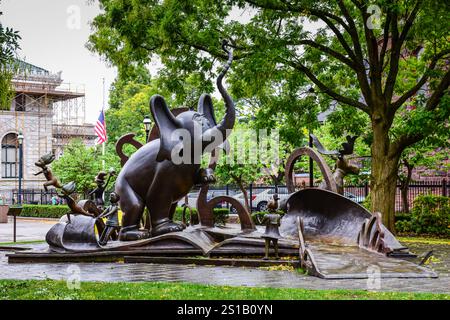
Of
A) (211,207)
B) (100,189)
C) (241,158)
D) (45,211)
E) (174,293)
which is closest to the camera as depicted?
(174,293)

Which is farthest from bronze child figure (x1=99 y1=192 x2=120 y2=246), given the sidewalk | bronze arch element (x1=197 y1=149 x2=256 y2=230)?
the sidewalk

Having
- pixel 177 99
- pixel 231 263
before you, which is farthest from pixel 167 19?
pixel 231 263

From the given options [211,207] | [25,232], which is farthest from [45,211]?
[211,207]

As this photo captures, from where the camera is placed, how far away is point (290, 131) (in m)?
20.2

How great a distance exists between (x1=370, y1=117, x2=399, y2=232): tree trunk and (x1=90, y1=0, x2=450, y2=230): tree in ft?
0.09

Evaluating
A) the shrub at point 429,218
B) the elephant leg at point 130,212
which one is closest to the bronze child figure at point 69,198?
the elephant leg at point 130,212

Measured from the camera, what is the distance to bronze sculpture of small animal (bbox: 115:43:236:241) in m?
12.5

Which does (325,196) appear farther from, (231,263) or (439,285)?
(439,285)

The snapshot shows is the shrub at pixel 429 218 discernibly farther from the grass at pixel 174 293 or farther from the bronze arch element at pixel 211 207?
the grass at pixel 174 293

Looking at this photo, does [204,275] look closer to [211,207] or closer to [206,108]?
[211,207]

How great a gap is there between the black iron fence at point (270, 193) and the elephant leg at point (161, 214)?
34.9 feet

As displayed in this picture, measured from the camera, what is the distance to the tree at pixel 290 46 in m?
18.1

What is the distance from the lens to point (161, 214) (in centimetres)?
1292

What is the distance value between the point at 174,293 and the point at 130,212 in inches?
198
